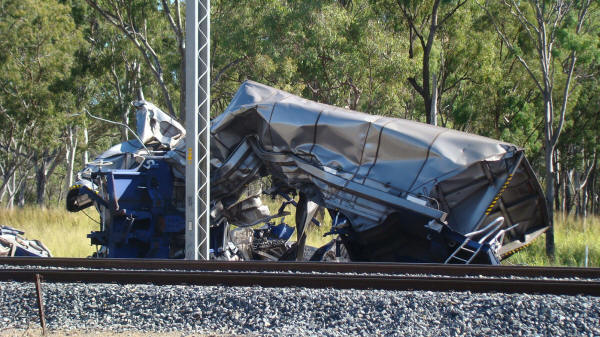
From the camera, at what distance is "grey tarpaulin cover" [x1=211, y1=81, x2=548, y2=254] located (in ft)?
26.6

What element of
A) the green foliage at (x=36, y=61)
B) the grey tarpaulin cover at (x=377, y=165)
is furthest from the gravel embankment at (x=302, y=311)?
the green foliage at (x=36, y=61)

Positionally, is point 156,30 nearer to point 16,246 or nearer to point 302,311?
point 16,246

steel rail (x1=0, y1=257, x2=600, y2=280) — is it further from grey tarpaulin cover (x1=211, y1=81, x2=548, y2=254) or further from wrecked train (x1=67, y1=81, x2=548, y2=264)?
grey tarpaulin cover (x1=211, y1=81, x2=548, y2=254)

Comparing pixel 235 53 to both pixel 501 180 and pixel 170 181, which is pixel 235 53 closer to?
pixel 170 181

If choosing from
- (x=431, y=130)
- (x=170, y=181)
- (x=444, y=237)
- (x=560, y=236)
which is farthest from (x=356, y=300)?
(x=560, y=236)

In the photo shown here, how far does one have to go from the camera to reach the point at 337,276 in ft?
22.5

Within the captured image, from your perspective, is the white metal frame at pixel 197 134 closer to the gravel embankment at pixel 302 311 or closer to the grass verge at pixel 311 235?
the grass verge at pixel 311 235

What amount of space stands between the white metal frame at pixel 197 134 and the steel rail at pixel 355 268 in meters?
1.37

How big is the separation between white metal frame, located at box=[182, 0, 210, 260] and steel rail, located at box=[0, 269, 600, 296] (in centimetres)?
271

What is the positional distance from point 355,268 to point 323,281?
4.78ft

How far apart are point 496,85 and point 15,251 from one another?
866 inches

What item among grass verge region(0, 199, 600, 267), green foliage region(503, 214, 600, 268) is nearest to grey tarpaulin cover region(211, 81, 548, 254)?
grass verge region(0, 199, 600, 267)

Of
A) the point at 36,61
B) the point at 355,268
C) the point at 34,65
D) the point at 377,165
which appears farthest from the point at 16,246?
the point at 34,65

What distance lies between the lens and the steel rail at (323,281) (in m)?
6.43
